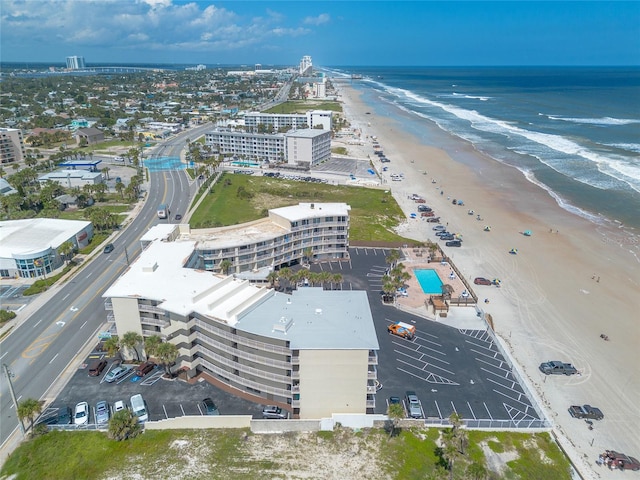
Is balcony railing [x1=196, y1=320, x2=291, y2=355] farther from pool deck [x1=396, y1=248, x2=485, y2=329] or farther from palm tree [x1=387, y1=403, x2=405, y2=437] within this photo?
pool deck [x1=396, y1=248, x2=485, y2=329]

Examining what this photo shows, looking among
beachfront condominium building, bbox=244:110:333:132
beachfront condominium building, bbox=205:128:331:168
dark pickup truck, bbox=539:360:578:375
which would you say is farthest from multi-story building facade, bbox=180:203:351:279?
beachfront condominium building, bbox=244:110:333:132

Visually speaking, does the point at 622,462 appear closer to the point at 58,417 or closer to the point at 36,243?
the point at 58,417

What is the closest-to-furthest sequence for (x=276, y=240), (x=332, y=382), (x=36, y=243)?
(x=332, y=382) < (x=276, y=240) < (x=36, y=243)

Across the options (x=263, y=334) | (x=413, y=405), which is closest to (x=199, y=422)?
(x=263, y=334)

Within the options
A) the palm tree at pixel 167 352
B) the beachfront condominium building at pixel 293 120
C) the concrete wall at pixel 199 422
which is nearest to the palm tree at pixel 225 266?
the palm tree at pixel 167 352

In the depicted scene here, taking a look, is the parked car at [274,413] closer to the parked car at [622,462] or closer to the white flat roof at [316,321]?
the white flat roof at [316,321]
